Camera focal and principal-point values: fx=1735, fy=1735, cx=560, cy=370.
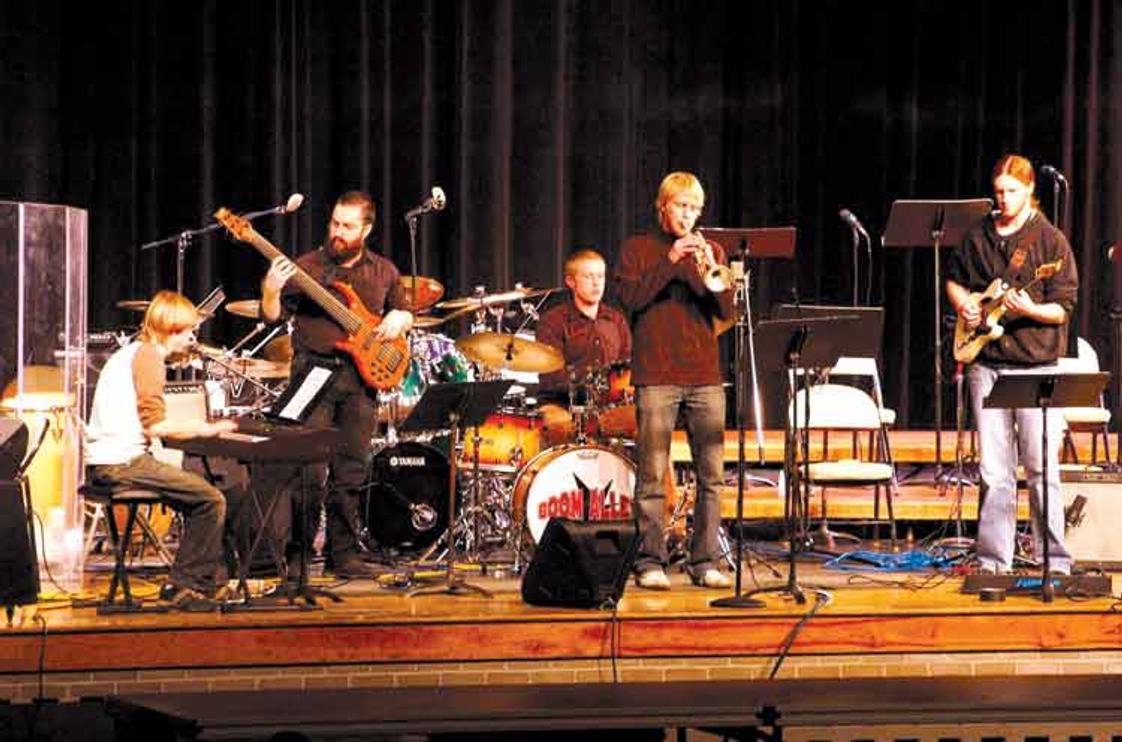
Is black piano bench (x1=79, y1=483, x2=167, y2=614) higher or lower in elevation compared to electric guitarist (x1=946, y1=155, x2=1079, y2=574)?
lower

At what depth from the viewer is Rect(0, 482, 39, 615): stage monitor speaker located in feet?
23.7

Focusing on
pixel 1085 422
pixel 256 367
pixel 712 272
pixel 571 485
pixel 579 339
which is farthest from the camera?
pixel 1085 422

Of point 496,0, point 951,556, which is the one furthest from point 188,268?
point 951,556

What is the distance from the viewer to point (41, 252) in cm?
798

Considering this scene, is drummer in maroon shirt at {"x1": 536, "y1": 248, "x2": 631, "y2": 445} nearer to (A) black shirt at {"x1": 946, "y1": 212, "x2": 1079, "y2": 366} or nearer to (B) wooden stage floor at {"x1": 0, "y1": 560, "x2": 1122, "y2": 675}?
(B) wooden stage floor at {"x1": 0, "y1": 560, "x2": 1122, "y2": 675}

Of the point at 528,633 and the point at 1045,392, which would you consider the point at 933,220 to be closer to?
the point at 1045,392

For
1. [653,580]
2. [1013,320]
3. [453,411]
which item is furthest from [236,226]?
[1013,320]

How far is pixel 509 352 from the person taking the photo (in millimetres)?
8852

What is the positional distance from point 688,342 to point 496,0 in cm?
516

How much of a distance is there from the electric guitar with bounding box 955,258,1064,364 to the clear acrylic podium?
4117 mm

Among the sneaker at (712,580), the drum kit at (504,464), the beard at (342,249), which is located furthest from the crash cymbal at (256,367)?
the sneaker at (712,580)

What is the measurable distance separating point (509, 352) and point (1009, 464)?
2.56 meters

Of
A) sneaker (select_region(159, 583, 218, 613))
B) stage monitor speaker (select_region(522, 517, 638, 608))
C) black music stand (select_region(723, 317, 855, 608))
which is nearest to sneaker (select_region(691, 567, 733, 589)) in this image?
black music stand (select_region(723, 317, 855, 608))

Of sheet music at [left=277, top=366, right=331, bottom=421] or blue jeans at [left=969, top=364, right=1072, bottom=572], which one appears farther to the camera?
blue jeans at [left=969, top=364, right=1072, bottom=572]
